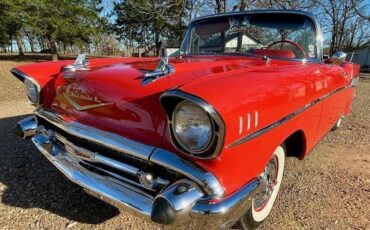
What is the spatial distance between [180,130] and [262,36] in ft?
7.29

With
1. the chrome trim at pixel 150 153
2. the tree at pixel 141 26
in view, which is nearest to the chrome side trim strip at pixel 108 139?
the chrome trim at pixel 150 153

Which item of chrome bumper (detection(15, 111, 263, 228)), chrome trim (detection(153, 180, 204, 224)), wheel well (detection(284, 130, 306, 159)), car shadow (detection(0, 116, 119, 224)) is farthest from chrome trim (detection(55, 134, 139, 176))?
wheel well (detection(284, 130, 306, 159))

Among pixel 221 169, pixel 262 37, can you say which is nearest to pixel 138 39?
pixel 262 37

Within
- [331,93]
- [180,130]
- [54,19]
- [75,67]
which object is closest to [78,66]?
[75,67]

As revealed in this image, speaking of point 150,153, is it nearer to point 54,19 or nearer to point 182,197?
point 182,197

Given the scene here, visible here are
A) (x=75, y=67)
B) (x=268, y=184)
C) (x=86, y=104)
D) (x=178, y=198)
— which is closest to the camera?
(x=178, y=198)

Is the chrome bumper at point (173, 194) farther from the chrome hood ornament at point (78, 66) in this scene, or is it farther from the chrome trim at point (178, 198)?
the chrome hood ornament at point (78, 66)

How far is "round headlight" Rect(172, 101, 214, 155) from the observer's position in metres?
1.59

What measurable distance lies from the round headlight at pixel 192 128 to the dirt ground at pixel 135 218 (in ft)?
3.32

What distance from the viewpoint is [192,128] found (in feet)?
5.35

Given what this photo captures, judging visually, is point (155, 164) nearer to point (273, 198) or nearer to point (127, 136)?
point (127, 136)

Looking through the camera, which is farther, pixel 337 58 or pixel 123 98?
pixel 337 58

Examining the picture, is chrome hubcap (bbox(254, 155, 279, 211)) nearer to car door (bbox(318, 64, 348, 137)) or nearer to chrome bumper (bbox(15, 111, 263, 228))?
chrome bumper (bbox(15, 111, 263, 228))

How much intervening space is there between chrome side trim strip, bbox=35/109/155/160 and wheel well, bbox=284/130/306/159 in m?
1.38
